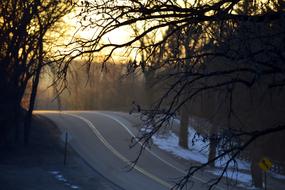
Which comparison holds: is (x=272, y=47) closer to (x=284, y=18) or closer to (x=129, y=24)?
(x=284, y=18)

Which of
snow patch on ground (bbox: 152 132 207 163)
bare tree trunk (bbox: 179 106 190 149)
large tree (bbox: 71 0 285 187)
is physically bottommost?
snow patch on ground (bbox: 152 132 207 163)

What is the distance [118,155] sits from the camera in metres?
31.9

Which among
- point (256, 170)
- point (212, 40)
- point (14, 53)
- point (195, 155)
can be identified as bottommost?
point (195, 155)

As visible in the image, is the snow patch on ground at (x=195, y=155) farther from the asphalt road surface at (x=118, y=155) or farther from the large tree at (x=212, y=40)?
the large tree at (x=212, y=40)

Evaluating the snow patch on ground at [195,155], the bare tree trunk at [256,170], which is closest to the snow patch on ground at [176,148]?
the snow patch on ground at [195,155]

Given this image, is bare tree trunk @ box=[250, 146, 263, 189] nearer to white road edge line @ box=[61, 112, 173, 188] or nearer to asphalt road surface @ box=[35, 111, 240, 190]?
asphalt road surface @ box=[35, 111, 240, 190]

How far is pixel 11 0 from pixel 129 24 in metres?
22.3

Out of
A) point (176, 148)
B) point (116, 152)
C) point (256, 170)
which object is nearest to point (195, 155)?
point (176, 148)

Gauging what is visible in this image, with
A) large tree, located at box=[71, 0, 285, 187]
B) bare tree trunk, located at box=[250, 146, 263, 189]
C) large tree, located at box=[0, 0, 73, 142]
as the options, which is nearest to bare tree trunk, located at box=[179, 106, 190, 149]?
large tree, located at box=[0, 0, 73, 142]

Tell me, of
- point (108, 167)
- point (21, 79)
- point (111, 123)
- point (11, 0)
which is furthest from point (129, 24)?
point (111, 123)

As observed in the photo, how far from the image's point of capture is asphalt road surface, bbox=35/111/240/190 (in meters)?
24.3

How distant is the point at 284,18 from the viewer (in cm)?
677

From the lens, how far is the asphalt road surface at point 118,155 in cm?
2434

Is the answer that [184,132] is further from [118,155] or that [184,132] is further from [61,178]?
[61,178]
